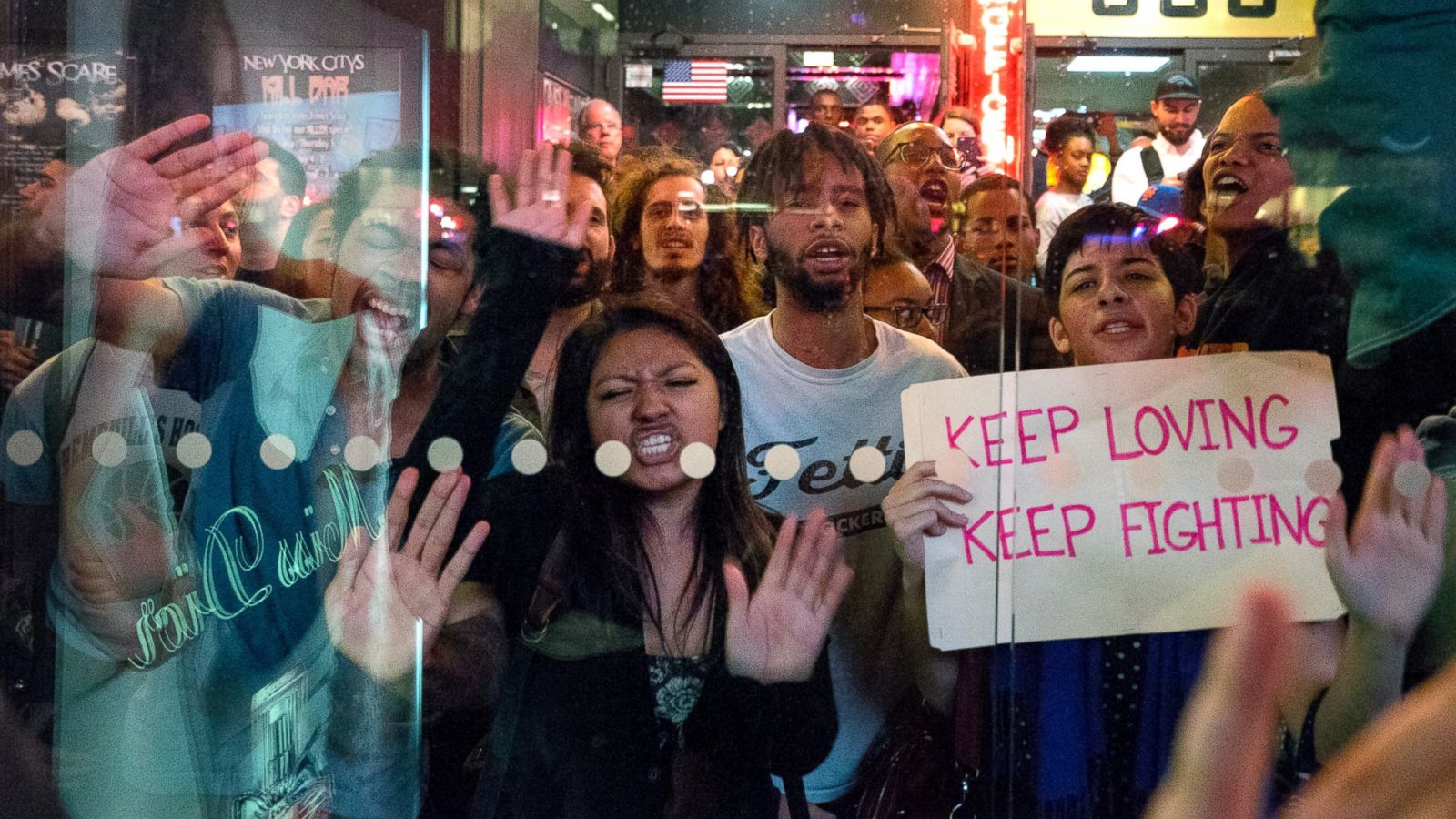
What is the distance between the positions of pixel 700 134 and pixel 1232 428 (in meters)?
1.03

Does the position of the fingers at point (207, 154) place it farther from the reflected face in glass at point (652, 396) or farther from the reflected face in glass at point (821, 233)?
the reflected face in glass at point (821, 233)

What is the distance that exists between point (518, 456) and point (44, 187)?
1.03 meters

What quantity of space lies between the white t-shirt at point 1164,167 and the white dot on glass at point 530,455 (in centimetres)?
107

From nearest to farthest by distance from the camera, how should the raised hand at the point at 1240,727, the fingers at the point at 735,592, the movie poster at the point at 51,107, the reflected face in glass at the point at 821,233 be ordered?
the raised hand at the point at 1240,727 < the reflected face in glass at the point at 821,233 < the fingers at the point at 735,592 < the movie poster at the point at 51,107

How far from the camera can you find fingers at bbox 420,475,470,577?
2.42 meters

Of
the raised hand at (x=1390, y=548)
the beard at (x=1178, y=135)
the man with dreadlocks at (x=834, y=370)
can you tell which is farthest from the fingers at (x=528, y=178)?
the raised hand at (x=1390, y=548)

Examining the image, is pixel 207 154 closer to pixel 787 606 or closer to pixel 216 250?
pixel 216 250

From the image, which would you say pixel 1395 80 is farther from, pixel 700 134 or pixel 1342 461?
pixel 700 134

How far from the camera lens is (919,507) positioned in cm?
238

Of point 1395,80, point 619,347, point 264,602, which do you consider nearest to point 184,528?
point 264,602

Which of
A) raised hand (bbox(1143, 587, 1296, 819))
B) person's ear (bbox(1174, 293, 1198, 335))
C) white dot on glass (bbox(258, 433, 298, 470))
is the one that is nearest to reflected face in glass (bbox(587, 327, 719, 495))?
white dot on glass (bbox(258, 433, 298, 470))

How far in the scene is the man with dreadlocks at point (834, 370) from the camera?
230 cm

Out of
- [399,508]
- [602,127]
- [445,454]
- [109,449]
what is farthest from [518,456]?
[109,449]

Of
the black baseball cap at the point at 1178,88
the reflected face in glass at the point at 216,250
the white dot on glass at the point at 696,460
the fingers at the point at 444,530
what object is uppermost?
the black baseball cap at the point at 1178,88
